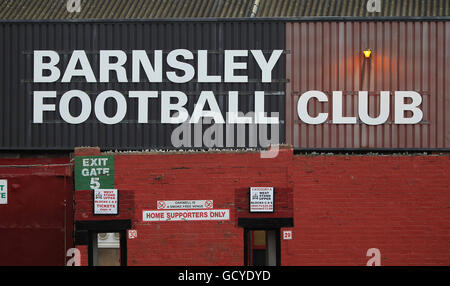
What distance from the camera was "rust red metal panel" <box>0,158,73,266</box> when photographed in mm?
12977

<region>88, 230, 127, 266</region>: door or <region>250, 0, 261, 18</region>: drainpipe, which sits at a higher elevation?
<region>250, 0, 261, 18</region>: drainpipe

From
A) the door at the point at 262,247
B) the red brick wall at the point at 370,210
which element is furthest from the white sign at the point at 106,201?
the red brick wall at the point at 370,210

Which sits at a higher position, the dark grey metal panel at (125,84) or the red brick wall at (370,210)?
the dark grey metal panel at (125,84)

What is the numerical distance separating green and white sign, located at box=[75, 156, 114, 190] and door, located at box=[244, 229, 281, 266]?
3.18m

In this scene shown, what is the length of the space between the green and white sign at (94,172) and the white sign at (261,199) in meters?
3.06

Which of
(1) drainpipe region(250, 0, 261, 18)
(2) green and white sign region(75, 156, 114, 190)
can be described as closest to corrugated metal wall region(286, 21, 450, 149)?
(1) drainpipe region(250, 0, 261, 18)

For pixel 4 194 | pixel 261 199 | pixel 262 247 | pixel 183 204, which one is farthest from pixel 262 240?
pixel 4 194

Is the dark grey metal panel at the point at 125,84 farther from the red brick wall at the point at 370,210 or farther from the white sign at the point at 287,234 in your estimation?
the white sign at the point at 287,234

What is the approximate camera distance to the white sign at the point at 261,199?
12570mm

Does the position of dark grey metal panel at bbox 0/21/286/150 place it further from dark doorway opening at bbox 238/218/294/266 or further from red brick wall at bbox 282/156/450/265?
dark doorway opening at bbox 238/218/294/266

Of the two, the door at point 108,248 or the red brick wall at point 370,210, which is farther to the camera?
the door at point 108,248

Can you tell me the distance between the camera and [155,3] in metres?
19.0
